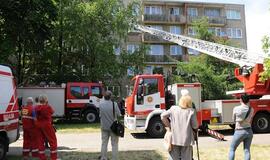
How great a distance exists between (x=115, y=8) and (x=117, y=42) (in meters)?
3.25

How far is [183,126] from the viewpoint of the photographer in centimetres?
736

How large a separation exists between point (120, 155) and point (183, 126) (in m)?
5.01

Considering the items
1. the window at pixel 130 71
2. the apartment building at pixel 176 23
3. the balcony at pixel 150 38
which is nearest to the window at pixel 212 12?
the apartment building at pixel 176 23

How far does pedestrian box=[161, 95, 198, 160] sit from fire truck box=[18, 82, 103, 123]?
1916cm

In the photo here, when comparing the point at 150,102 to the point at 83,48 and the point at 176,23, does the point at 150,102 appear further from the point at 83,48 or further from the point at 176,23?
the point at 176,23

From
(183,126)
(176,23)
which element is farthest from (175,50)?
(183,126)

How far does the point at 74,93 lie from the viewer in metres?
26.6

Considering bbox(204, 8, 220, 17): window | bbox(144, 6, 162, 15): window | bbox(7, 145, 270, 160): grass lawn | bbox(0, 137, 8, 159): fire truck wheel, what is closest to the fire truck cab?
bbox(7, 145, 270, 160): grass lawn

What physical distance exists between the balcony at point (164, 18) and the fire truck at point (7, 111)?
4227 cm

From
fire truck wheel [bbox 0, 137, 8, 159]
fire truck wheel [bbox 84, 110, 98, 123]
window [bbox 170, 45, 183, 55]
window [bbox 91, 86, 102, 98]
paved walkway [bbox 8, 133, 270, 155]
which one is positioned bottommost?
paved walkway [bbox 8, 133, 270, 155]

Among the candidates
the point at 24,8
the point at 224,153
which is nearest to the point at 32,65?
the point at 24,8

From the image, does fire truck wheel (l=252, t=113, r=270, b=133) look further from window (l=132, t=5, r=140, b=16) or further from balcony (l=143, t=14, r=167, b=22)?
balcony (l=143, t=14, r=167, b=22)

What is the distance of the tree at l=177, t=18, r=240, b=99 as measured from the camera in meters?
36.8

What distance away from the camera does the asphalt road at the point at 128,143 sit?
45.5 ft
